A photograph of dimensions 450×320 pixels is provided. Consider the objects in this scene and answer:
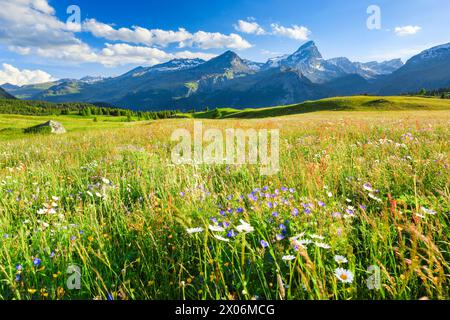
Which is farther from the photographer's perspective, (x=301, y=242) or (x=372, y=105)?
(x=372, y=105)

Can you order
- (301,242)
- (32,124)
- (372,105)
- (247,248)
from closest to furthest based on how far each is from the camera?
(301,242) → (247,248) → (32,124) → (372,105)

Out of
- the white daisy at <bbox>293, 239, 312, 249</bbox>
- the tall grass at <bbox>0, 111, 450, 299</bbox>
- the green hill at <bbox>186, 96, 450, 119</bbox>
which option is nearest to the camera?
the white daisy at <bbox>293, 239, 312, 249</bbox>

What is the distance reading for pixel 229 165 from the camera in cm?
559

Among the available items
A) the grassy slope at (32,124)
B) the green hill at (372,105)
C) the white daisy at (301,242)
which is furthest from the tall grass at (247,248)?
the green hill at (372,105)

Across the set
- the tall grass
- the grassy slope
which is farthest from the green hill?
the tall grass

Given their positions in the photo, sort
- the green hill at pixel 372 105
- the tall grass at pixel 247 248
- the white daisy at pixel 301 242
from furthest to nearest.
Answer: the green hill at pixel 372 105
the tall grass at pixel 247 248
the white daisy at pixel 301 242

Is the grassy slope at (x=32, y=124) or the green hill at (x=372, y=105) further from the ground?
the green hill at (x=372, y=105)

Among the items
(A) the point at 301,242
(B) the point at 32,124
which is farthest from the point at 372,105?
(A) the point at 301,242

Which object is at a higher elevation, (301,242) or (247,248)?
(301,242)

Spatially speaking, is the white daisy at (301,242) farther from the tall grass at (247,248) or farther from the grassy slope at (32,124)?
the grassy slope at (32,124)

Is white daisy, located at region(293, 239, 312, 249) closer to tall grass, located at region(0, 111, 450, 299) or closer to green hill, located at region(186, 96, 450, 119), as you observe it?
tall grass, located at region(0, 111, 450, 299)

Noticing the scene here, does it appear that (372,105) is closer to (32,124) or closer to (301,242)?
(32,124)
